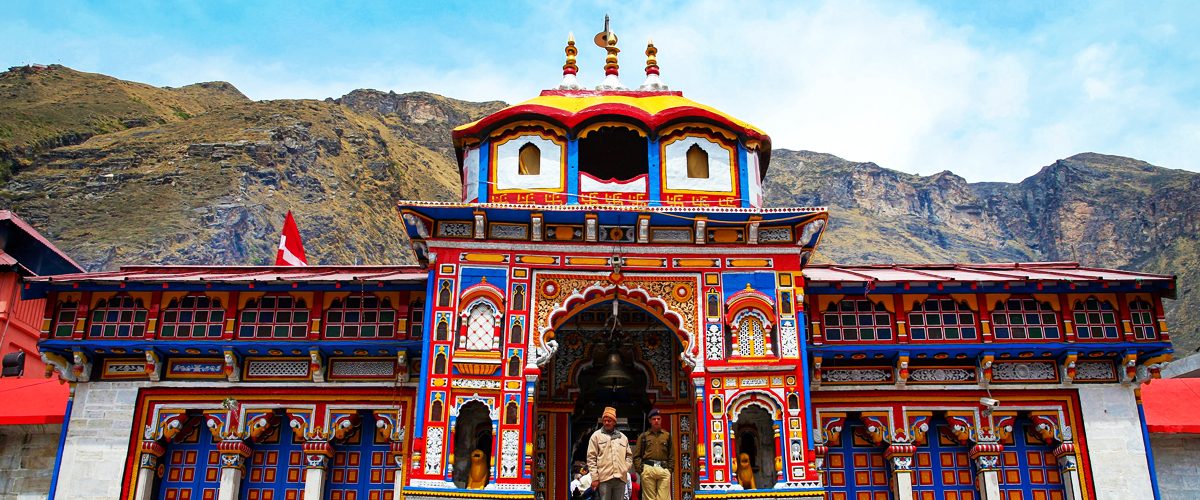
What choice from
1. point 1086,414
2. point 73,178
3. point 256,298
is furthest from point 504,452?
point 73,178

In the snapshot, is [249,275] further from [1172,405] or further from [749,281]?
[1172,405]

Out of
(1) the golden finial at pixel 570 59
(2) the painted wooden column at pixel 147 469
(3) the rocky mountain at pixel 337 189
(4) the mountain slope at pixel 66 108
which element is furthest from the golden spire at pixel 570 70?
(4) the mountain slope at pixel 66 108

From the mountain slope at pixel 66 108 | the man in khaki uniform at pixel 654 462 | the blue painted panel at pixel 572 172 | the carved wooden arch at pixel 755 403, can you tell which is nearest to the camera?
the man in khaki uniform at pixel 654 462

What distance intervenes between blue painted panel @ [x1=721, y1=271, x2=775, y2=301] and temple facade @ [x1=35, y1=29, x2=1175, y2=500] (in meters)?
0.04

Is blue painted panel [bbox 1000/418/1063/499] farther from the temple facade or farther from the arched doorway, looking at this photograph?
the arched doorway

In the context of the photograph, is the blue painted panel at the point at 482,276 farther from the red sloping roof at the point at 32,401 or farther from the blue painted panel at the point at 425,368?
the red sloping roof at the point at 32,401

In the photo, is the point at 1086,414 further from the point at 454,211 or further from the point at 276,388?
the point at 276,388

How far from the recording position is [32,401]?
1886cm

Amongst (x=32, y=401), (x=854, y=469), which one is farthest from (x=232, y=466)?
(x=854, y=469)

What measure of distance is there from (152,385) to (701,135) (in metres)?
11.1

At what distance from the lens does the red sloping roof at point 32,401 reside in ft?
59.6

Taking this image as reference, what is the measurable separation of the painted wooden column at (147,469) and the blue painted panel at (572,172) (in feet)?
28.3

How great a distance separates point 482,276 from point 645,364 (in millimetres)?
4119

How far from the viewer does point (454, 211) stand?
1617cm
